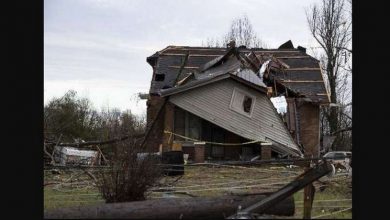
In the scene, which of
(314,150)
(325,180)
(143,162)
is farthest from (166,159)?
(314,150)

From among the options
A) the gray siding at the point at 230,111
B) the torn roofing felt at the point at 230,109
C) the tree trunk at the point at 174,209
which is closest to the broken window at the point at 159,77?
the torn roofing felt at the point at 230,109

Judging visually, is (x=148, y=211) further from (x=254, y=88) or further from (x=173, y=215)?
(x=254, y=88)

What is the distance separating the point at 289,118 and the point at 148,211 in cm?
1830

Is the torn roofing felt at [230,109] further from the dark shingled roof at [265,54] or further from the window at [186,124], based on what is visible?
the dark shingled roof at [265,54]

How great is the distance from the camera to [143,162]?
9945mm

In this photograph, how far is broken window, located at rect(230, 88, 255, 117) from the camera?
2342 cm

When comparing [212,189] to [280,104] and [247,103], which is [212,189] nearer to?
[247,103]

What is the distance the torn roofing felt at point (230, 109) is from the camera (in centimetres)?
2317

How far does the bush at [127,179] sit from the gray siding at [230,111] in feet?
43.4

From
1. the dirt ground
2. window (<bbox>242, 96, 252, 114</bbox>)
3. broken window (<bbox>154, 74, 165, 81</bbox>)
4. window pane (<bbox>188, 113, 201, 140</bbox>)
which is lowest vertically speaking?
the dirt ground

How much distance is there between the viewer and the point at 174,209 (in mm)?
7309

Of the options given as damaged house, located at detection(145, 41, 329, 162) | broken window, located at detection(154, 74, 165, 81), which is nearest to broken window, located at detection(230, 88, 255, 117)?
damaged house, located at detection(145, 41, 329, 162)

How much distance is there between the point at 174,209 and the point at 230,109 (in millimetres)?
16172

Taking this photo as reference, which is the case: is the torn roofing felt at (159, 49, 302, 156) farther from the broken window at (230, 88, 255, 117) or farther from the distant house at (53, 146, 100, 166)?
the distant house at (53, 146, 100, 166)
